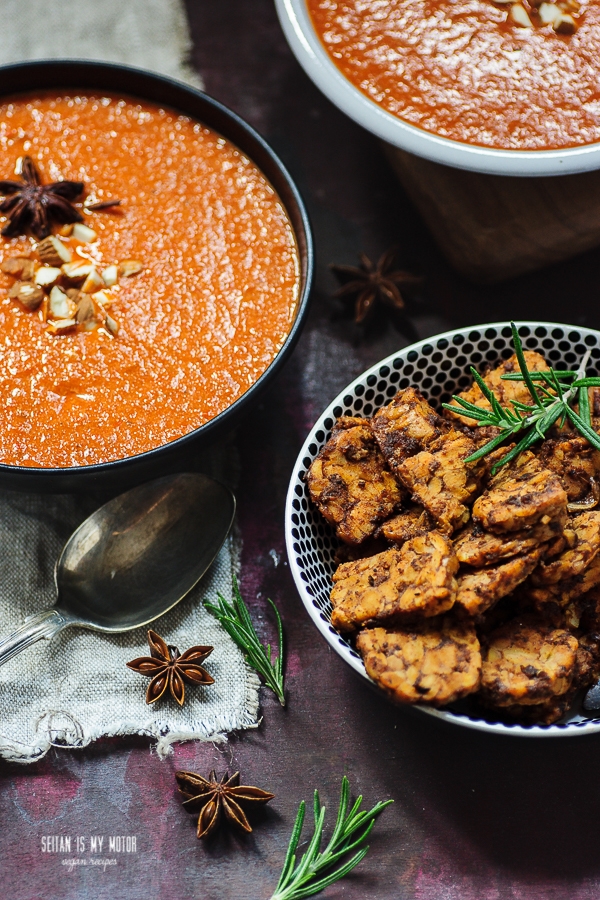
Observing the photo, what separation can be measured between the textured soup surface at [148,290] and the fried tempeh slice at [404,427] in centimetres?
47

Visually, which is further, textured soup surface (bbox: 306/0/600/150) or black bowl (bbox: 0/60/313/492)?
textured soup surface (bbox: 306/0/600/150)

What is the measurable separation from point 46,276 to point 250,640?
1.24m

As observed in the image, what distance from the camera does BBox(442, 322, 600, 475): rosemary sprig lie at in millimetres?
2127

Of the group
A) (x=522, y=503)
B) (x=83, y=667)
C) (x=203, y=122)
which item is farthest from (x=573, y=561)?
(x=203, y=122)

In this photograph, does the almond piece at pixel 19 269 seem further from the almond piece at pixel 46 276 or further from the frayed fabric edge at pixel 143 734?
the frayed fabric edge at pixel 143 734

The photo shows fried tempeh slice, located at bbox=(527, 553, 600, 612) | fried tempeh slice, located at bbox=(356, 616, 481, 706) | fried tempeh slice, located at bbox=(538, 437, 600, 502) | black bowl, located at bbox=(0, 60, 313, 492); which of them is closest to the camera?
fried tempeh slice, located at bbox=(356, 616, 481, 706)

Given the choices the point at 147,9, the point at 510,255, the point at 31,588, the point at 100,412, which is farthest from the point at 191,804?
the point at 147,9

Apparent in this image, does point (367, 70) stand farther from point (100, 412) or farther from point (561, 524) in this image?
point (561, 524)

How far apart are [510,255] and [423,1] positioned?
86 centimetres

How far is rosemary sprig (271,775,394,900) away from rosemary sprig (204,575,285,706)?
0.33 m

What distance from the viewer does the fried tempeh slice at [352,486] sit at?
7.22 ft

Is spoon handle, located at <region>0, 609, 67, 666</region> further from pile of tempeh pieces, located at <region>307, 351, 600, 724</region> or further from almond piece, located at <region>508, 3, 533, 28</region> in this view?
almond piece, located at <region>508, 3, 533, 28</region>

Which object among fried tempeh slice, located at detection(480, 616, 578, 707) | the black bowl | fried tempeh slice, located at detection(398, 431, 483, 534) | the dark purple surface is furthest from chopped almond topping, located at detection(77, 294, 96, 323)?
fried tempeh slice, located at detection(480, 616, 578, 707)

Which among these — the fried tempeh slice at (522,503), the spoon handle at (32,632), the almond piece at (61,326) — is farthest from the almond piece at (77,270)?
the fried tempeh slice at (522,503)
